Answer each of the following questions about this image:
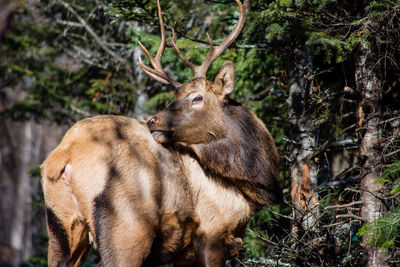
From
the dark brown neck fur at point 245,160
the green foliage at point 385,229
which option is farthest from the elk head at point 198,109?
the green foliage at point 385,229

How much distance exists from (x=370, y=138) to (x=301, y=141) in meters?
0.99

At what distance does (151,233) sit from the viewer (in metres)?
4.33

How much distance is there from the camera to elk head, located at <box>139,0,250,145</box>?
16.2 ft

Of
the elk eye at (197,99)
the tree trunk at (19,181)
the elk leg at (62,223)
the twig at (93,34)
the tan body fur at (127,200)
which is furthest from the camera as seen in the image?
the tree trunk at (19,181)

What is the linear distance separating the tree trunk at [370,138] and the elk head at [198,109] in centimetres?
158

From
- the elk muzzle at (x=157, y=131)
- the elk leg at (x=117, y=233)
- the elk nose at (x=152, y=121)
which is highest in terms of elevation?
the elk nose at (x=152, y=121)

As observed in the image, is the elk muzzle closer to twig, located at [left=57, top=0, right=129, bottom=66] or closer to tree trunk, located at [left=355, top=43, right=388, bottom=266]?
tree trunk, located at [left=355, top=43, right=388, bottom=266]

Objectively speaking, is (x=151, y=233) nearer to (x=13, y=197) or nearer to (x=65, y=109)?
(x=65, y=109)

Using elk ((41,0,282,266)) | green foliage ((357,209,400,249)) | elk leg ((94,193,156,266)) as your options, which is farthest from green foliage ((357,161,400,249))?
elk leg ((94,193,156,266))

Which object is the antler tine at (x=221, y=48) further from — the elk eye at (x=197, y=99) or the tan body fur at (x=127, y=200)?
the tan body fur at (x=127, y=200)

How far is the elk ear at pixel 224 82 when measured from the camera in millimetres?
5438

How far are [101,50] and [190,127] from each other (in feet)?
21.7

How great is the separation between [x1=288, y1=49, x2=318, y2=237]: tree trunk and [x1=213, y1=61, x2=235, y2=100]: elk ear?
97 centimetres

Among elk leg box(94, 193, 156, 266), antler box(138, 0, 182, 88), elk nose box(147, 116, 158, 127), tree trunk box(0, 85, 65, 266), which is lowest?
tree trunk box(0, 85, 65, 266)
